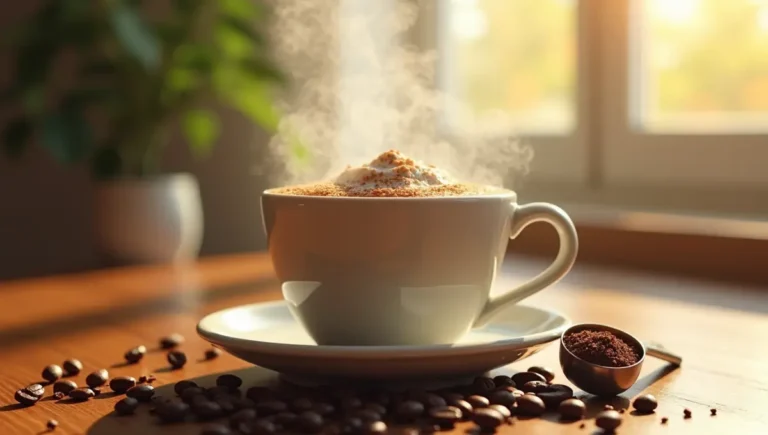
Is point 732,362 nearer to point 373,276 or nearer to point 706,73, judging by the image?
point 373,276

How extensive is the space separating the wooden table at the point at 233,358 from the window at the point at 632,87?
61cm

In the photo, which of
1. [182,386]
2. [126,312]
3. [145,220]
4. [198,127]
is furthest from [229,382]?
[198,127]

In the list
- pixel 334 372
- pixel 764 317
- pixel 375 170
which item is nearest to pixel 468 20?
pixel 764 317

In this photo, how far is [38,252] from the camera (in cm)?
266

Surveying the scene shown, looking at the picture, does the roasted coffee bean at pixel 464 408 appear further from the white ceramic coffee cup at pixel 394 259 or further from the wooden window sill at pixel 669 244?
the wooden window sill at pixel 669 244

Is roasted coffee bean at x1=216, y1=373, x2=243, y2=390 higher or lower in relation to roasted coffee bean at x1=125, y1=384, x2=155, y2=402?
lower

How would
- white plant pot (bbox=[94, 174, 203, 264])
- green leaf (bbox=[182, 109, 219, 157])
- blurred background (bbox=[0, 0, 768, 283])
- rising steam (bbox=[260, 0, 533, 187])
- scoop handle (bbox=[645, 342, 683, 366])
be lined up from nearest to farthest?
scoop handle (bbox=[645, 342, 683, 366]) → blurred background (bbox=[0, 0, 768, 283]) → white plant pot (bbox=[94, 174, 203, 264]) → green leaf (bbox=[182, 109, 219, 157]) → rising steam (bbox=[260, 0, 533, 187])

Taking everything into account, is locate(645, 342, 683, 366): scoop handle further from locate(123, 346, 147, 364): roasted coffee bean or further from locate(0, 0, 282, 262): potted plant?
locate(0, 0, 282, 262): potted plant

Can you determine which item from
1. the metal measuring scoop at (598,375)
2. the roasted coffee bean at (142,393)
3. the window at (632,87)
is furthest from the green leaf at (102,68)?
the metal measuring scoop at (598,375)

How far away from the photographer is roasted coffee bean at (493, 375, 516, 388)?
2.20ft

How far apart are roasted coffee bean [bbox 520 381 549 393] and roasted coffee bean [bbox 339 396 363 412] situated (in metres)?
0.13

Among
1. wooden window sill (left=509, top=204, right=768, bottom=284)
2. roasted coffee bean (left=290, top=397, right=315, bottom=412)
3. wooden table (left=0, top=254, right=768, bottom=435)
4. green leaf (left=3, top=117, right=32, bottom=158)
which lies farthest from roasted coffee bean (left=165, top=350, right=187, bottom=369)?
green leaf (left=3, top=117, right=32, bottom=158)

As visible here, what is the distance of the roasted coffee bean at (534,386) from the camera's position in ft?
2.12

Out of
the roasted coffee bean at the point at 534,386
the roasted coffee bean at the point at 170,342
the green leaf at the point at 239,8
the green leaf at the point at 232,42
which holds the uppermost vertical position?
the green leaf at the point at 239,8
